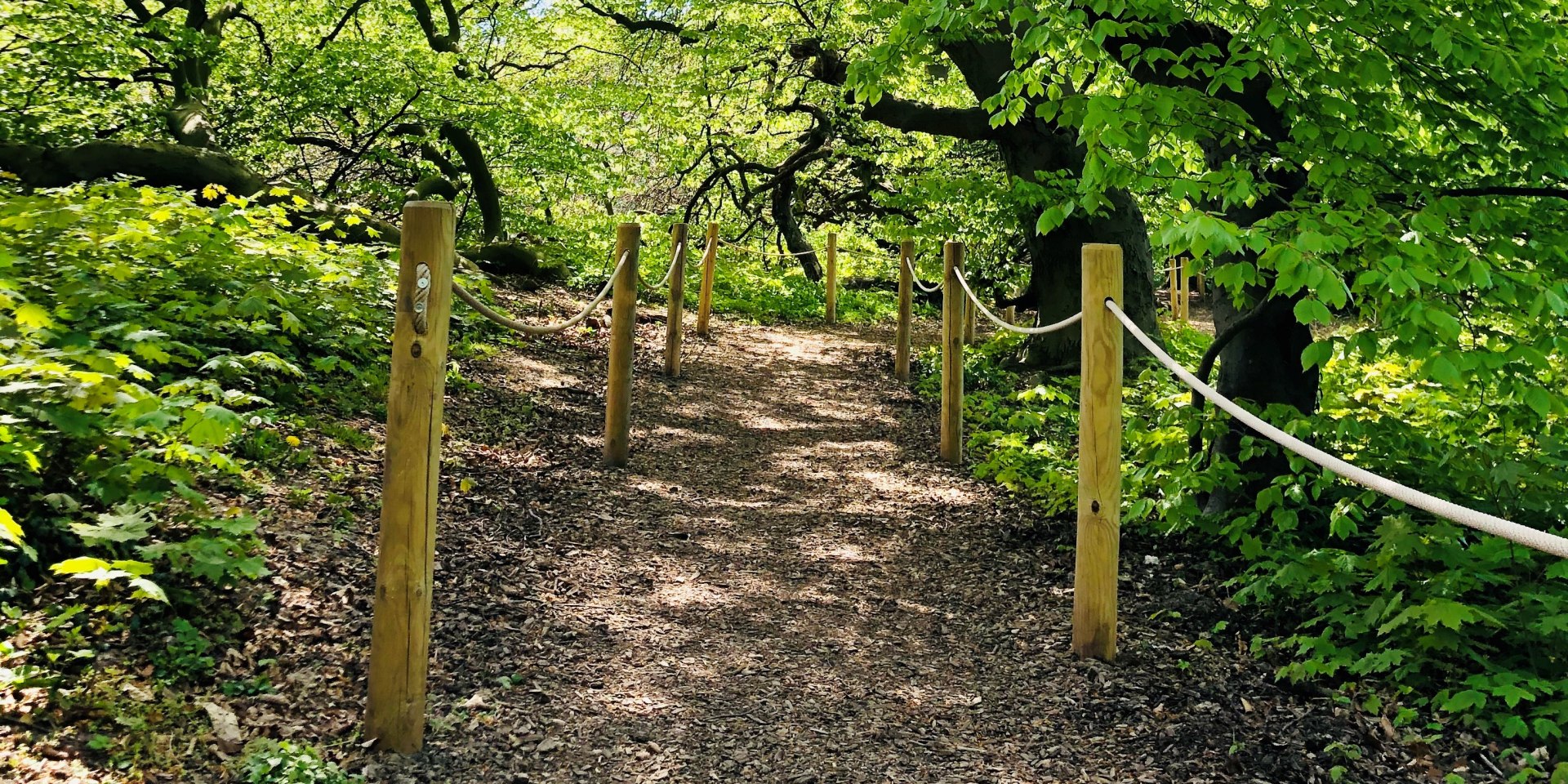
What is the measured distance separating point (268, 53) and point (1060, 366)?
9497 mm

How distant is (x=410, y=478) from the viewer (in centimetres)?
285

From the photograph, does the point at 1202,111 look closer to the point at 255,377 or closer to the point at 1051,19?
the point at 1051,19

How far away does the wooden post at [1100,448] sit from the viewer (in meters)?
3.75

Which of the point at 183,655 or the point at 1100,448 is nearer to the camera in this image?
the point at 183,655

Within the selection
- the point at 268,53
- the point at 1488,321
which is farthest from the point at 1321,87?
the point at 268,53

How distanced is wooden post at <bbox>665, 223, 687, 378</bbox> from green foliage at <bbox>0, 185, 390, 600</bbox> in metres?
2.41

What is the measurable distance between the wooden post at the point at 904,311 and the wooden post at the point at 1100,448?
517 cm

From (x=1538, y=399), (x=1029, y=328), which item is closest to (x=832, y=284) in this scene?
(x=1029, y=328)

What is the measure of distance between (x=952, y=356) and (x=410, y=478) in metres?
4.48

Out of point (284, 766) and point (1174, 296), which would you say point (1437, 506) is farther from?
point (1174, 296)

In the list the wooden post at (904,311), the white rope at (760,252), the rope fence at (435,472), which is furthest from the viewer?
the white rope at (760,252)

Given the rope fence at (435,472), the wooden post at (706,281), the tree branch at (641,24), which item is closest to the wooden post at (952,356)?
the rope fence at (435,472)

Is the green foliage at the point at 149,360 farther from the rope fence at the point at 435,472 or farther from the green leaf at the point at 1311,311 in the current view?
the green leaf at the point at 1311,311

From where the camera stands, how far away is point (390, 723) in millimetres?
2912
